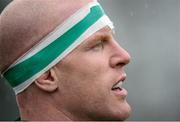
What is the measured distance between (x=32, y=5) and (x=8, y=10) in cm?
11

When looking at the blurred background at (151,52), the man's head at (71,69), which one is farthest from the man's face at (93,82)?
the blurred background at (151,52)

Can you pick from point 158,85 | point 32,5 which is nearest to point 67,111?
point 32,5

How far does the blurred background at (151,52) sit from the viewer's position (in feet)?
21.4

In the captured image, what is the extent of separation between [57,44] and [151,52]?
4.24 meters

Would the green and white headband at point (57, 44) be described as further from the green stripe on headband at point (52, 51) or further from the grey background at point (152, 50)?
the grey background at point (152, 50)

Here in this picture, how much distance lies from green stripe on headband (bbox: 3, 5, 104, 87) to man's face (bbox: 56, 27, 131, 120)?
5cm

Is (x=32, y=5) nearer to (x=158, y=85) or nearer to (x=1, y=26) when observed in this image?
(x=1, y=26)

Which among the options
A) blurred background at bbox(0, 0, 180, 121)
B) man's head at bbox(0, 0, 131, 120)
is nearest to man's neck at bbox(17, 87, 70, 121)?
man's head at bbox(0, 0, 131, 120)

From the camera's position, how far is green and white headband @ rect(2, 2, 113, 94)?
2.78m

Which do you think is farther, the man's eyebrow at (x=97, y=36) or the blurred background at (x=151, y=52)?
the blurred background at (x=151, y=52)

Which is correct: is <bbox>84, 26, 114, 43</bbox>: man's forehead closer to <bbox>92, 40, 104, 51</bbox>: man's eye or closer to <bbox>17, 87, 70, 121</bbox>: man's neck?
<bbox>92, 40, 104, 51</bbox>: man's eye

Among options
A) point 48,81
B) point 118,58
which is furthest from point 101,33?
point 48,81

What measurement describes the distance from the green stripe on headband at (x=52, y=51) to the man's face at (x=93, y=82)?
0.05m

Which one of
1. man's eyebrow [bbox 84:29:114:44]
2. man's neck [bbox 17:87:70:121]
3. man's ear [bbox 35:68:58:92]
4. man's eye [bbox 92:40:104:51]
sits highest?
man's eyebrow [bbox 84:29:114:44]
